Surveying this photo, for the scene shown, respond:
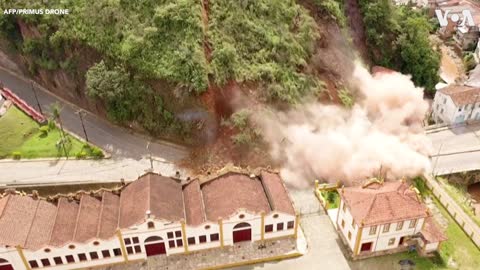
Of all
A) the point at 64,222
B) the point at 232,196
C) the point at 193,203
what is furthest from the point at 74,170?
the point at 232,196

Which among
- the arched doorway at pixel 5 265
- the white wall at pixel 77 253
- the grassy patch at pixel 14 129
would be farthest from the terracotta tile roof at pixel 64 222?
the grassy patch at pixel 14 129

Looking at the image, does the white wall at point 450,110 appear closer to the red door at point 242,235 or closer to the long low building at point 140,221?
the long low building at point 140,221

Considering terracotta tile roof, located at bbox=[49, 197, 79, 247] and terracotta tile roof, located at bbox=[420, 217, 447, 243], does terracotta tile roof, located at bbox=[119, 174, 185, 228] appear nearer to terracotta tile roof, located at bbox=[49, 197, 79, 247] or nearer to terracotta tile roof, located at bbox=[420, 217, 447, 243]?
terracotta tile roof, located at bbox=[49, 197, 79, 247]

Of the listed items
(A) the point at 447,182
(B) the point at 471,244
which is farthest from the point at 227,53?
(B) the point at 471,244

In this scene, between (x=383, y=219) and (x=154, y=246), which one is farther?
(x=154, y=246)

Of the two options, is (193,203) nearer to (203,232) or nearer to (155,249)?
(203,232)

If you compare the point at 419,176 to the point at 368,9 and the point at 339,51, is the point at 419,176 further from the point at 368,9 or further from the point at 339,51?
the point at 368,9
